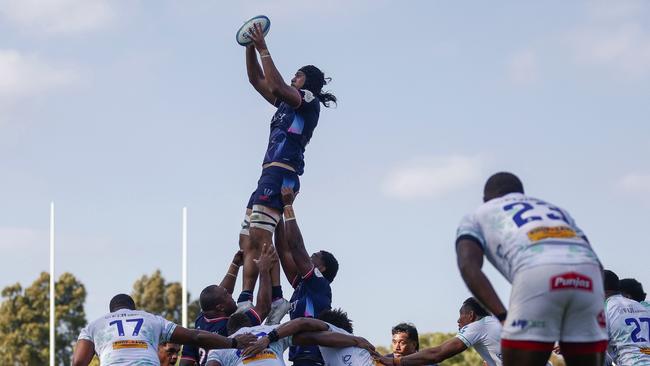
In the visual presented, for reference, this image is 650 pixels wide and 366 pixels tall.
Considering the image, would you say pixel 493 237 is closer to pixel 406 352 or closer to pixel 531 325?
pixel 531 325

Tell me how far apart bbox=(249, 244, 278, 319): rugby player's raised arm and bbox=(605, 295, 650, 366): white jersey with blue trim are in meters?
4.40

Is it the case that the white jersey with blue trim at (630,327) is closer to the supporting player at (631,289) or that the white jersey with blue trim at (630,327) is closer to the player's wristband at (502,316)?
the supporting player at (631,289)

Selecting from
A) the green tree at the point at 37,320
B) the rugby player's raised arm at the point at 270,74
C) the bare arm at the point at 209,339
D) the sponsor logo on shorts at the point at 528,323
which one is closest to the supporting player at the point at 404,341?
the bare arm at the point at 209,339

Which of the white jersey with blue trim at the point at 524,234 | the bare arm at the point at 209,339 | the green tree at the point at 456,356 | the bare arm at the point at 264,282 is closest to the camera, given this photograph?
the white jersey with blue trim at the point at 524,234

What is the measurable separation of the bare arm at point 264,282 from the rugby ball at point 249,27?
109 inches

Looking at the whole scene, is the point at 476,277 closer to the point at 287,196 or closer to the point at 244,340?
the point at 244,340

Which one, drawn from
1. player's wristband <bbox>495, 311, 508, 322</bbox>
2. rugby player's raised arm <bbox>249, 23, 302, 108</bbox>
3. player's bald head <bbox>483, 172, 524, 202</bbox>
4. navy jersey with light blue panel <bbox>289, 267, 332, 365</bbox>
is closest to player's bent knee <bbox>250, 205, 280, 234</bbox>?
navy jersey with light blue panel <bbox>289, 267, 332, 365</bbox>

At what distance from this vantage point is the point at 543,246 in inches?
343

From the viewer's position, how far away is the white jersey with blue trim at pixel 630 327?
1411 cm

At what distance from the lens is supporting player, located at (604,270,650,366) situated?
14.1m

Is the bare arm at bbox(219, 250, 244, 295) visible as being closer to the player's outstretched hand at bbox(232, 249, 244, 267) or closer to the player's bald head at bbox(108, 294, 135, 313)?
the player's outstretched hand at bbox(232, 249, 244, 267)

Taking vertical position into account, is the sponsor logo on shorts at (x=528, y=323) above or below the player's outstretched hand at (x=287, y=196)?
below

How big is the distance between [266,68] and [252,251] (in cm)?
254

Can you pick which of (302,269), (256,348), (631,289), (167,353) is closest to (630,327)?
(631,289)
